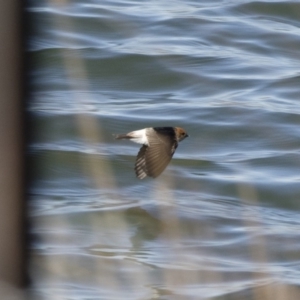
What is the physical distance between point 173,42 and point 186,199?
225 cm

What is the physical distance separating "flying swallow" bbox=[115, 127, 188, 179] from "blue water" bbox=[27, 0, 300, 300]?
11 centimetres

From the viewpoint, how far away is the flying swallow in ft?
10.6

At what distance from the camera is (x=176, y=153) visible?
188 inches

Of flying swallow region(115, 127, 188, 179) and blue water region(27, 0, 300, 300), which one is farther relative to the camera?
flying swallow region(115, 127, 188, 179)

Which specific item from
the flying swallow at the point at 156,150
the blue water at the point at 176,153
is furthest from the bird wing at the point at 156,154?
the blue water at the point at 176,153

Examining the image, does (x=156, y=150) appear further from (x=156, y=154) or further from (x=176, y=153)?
(x=176, y=153)

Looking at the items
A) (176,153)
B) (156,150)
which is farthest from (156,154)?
(176,153)

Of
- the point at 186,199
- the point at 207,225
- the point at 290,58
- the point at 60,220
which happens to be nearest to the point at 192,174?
the point at 186,199

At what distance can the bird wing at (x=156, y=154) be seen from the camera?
3235 millimetres

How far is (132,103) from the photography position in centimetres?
545

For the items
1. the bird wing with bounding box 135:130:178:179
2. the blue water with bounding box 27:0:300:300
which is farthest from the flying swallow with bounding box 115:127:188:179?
the blue water with bounding box 27:0:300:300

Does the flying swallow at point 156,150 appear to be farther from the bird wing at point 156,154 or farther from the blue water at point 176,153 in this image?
the blue water at point 176,153

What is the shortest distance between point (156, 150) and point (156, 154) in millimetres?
16

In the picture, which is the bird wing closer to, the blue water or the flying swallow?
the flying swallow
